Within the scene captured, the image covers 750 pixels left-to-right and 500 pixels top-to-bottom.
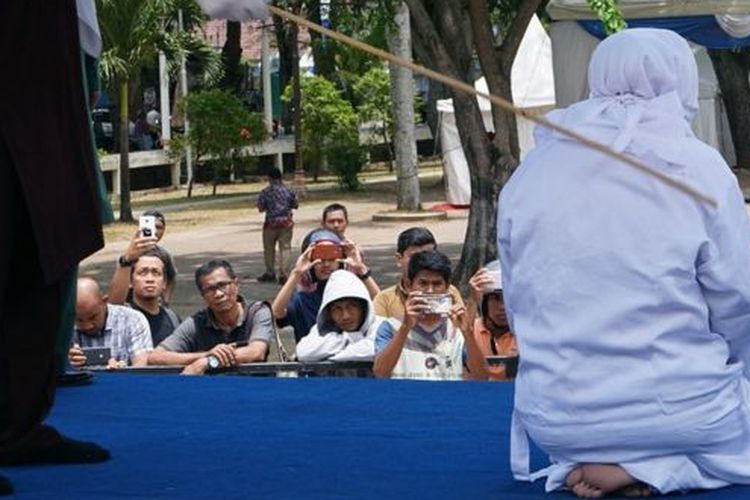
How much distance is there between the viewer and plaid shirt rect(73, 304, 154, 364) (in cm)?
841

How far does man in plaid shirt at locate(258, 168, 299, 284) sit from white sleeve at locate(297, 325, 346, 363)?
36.1ft

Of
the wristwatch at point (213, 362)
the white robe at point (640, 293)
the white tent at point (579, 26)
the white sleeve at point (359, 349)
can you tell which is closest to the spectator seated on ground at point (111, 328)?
the wristwatch at point (213, 362)

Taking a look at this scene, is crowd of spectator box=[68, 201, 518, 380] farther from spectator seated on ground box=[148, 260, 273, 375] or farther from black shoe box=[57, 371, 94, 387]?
black shoe box=[57, 371, 94, 387]

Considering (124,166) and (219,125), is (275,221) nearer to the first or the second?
(124,166)

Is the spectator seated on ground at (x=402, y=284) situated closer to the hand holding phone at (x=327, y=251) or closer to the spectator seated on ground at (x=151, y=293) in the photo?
the hand holding phone at (x=327, y=251)

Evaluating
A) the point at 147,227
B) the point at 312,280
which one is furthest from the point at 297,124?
the point at 147,227

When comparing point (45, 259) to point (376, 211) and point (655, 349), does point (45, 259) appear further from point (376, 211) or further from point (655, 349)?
point (376, 211)

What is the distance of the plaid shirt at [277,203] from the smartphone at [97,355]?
10845mm

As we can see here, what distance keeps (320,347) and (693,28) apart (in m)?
10.2

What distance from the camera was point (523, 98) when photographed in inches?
1070

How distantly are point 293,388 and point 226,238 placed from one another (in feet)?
59.9

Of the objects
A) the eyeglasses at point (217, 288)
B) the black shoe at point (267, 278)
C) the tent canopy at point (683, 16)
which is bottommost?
the black shoe at point (267, 278)

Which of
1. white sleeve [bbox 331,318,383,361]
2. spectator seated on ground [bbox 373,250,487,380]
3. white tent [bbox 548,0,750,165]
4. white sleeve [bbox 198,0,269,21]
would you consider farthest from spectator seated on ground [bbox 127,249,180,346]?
white tent [bbox 548,0,750,165]

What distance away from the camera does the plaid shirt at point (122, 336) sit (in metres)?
8.41
